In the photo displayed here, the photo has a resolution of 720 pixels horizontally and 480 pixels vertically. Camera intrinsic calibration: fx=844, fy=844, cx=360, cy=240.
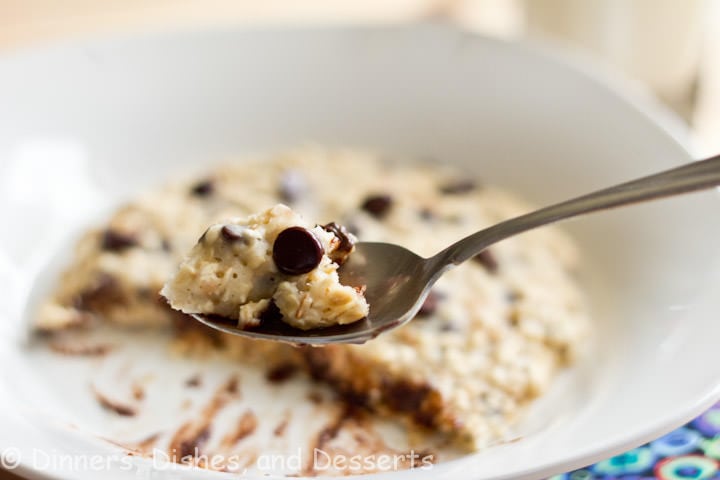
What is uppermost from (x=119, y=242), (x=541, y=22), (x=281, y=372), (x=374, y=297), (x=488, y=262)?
(x=541, y=22)

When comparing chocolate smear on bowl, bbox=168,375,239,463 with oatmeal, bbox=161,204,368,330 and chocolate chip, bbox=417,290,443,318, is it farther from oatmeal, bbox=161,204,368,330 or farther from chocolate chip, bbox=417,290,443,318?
chocolate chip, bbox=417,290,443,318

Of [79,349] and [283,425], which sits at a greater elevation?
[79,349]

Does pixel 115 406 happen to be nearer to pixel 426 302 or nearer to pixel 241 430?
pixel 241 430

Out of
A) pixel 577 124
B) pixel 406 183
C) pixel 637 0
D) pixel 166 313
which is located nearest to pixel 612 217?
pixel 577 124

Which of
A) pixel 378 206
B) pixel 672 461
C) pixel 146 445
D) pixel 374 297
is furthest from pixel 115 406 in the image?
pixel 672 461

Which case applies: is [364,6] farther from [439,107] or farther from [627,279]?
[627,279]

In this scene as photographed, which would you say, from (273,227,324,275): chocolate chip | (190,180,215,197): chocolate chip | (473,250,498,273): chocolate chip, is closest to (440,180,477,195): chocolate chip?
(473,250,498,273): chocolate chip

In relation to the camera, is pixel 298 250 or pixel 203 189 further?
pixel 203 189
